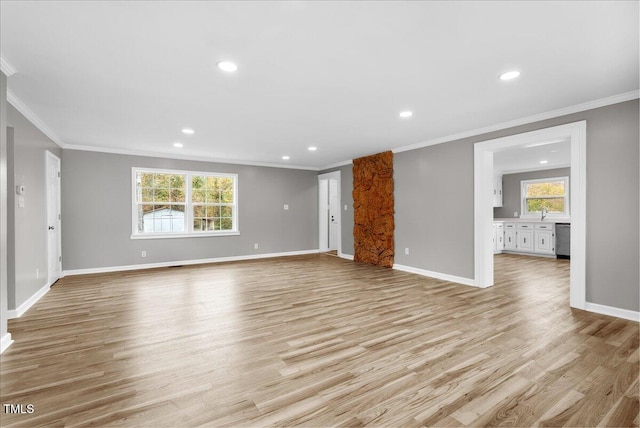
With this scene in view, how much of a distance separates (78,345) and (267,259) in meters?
4.84

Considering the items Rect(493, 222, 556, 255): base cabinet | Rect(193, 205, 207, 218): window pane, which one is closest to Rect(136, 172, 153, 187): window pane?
Rect(193, 205, 207, 218): window pane

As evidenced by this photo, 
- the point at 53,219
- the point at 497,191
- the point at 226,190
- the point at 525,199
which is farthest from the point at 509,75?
the point at 525,199

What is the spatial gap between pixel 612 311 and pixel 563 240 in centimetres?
482

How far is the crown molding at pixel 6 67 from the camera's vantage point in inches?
97.4

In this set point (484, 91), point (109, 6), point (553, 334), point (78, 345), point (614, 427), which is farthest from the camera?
point (484, 91)

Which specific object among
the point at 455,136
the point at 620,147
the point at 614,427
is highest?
the point at 455,136

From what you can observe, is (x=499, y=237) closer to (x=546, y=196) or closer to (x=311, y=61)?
(x=546, y=196)

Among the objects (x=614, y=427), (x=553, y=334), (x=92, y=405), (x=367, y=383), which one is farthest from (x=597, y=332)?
(x=92, y=405)

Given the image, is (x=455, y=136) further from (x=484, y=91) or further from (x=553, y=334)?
(x=553, y=334)

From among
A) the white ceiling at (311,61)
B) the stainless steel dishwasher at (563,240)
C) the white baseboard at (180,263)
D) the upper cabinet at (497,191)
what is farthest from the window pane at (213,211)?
the stainless steel dishwasher at (563,240)

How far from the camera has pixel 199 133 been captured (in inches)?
190

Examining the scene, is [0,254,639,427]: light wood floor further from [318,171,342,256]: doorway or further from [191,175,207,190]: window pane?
[318,171,342,256]: doorway

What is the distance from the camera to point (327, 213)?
8.84 meters

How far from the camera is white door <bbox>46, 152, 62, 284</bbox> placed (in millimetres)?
4715
